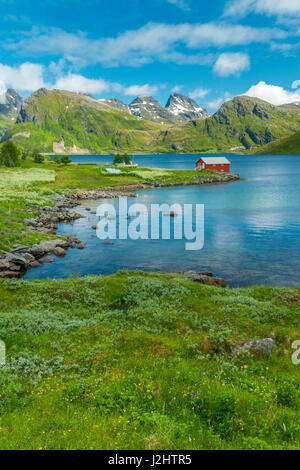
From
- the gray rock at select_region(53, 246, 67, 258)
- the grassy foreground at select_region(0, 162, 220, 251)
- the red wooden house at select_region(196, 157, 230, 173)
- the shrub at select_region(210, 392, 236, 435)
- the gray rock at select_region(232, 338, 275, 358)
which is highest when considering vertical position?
the red wooden house at select_region(196, 157, 230, 173)

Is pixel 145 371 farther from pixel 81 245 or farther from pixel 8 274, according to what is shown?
pixel 81 245

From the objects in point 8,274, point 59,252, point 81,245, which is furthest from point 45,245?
point 8,274

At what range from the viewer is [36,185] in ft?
279

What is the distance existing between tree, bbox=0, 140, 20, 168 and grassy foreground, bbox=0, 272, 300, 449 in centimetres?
12099

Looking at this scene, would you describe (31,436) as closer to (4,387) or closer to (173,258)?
(4,387)

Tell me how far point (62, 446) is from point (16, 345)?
7270 mm

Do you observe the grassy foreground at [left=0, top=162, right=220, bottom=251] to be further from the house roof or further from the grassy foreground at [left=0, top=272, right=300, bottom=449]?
the grassy foreground at [left=0, top=272, right=300, bottom=449]

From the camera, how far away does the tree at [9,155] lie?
120875 millimetres

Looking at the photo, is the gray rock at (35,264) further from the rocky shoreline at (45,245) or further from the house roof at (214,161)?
the house roof at (214,161)

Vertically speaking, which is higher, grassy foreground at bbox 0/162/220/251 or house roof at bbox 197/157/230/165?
house roof at bbox 197/157/230/165

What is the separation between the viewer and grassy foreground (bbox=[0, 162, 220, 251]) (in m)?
36.5

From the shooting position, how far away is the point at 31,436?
6.71m

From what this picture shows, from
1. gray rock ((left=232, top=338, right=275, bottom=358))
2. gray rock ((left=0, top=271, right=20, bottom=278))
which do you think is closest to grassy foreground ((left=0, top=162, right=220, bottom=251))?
gray rock ((left=0, top=271, right=20, bottom=278))

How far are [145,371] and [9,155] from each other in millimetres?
136725
